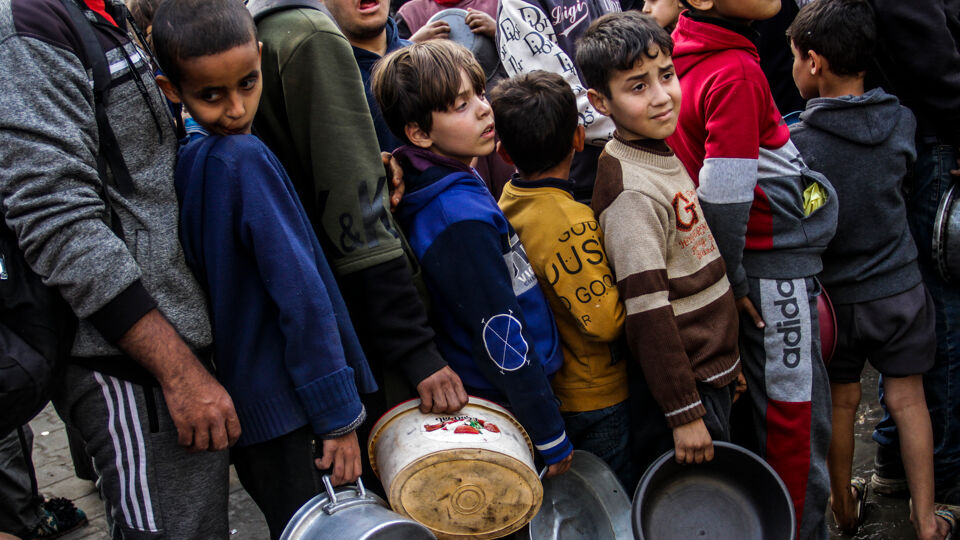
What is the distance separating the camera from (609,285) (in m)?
2.20

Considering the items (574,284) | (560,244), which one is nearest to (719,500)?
(574,284)

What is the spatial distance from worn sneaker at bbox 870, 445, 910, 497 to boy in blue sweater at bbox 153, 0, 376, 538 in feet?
7.96

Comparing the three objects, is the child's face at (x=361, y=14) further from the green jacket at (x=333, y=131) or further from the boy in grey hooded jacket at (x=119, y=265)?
the boy in grey hooded jacket at (x=119, y=265)

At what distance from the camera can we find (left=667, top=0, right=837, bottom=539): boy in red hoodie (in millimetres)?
2379

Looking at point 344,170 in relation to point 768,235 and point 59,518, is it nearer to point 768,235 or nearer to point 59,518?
point 768,235

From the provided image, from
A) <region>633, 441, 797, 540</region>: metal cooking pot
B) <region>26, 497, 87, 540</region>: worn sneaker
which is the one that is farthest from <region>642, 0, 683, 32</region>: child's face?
<region>26, 497, 87, 540</region>: worn sneaker

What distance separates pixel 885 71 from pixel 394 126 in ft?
6.37

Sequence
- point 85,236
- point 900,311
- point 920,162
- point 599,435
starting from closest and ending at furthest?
point 85,236 → point 599,435 → point 900,311 → point 920,162

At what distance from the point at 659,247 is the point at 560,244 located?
0.94 ft

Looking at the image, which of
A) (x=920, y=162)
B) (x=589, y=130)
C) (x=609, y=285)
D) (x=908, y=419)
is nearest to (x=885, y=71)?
(x=920, y=162)

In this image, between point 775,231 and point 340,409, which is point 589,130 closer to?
point 775,231

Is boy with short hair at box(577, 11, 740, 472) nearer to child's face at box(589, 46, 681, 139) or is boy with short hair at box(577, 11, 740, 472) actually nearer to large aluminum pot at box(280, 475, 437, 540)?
child's face at box(589, 46, 681, 139)

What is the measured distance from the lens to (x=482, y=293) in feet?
6.66

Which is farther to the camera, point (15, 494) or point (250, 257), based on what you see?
point (15, 494)
